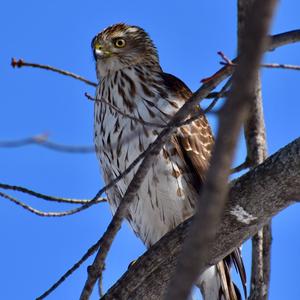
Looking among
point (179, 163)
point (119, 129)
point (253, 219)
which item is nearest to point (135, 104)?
point (119, 129)

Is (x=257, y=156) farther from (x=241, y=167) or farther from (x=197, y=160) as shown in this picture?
(x=197, y=160)

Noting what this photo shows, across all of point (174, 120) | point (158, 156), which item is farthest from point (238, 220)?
point (158, 156)

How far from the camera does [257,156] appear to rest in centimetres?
469

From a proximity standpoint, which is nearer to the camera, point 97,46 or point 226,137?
point 226,137

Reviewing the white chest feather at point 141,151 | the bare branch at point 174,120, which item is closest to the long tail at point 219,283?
the white chest feather at point 141,151

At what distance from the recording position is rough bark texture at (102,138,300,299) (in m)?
3.58

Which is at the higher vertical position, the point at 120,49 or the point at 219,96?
the point at 120,49

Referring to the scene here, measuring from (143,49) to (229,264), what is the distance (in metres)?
2.49

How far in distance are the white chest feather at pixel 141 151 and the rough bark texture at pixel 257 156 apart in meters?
0.77

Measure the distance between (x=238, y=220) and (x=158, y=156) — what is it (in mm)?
1516

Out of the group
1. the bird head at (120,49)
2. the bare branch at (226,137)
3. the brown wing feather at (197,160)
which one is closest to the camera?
the bare branch at (226,137)

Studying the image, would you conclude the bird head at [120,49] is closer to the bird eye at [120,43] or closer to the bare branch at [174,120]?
the bird eye at [120,43]

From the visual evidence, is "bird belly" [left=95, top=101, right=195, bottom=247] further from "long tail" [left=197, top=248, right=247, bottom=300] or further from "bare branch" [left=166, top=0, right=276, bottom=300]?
"bare branch" [left=166, top=0, right=276, bottom=300]

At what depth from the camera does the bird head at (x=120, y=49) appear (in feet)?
20.5
